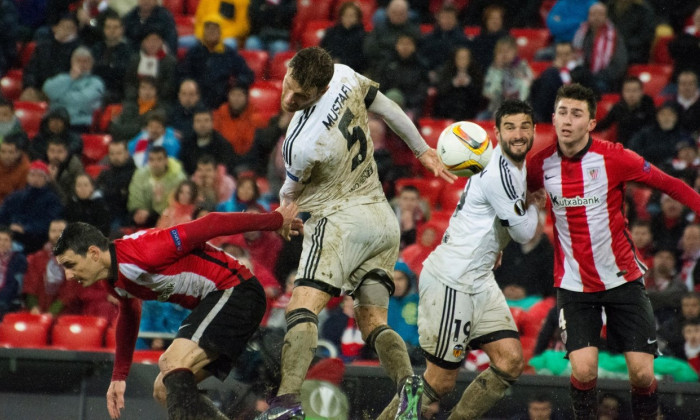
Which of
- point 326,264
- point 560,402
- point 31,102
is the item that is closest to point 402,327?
point 560,402

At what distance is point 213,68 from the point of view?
1236 centimetres

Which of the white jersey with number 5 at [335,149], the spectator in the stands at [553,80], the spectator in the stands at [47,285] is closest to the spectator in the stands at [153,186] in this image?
the spectator in the stands at [47,285]

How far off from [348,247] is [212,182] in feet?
15.2

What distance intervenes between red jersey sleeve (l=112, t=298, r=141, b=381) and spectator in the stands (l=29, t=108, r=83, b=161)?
18.5ft

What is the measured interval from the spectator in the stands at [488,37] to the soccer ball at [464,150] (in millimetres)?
4900

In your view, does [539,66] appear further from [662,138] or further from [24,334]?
[24,334]

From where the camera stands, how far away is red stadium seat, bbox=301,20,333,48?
43.2ft

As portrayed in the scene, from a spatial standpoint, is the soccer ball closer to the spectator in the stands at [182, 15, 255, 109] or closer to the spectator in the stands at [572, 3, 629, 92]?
the spectator in the stands at [572, 3, 629, 92]

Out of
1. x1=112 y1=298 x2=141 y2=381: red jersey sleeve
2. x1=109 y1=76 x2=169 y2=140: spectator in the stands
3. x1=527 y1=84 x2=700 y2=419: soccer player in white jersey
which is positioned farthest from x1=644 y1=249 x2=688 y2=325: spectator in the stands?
x1=109 y1=76 x2=169 y2=140: spectator in the stands

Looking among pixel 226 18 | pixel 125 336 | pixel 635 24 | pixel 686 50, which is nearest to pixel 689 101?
pixel 686 50

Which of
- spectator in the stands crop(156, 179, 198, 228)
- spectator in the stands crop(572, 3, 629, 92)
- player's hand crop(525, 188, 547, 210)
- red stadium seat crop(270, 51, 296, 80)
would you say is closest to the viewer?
player's hand crop(525, 188, 547, 210)

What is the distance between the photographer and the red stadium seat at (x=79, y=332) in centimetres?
920

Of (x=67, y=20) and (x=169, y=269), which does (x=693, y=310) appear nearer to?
(x=169, y=269)

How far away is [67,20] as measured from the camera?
43.5ft
